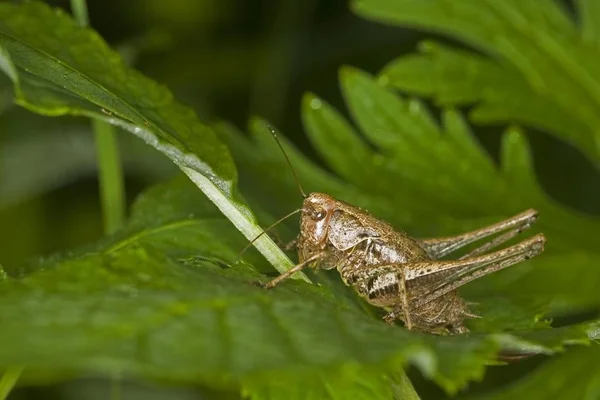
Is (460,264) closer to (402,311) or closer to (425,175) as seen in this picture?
(402,311)

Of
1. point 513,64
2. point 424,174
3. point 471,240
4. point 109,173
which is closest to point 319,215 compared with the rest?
point 471,240

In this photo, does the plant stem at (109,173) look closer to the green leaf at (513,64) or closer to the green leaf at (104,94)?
the green leaf at (104,94)

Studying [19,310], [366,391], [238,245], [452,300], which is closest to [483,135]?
[452,300]

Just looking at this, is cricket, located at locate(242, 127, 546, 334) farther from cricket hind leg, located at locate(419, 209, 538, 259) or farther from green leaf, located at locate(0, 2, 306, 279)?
green leaf, located at locate(0, 2, 306, 279)

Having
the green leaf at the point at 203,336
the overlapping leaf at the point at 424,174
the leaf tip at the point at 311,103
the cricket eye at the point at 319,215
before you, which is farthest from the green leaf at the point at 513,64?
the green leaf at the point at 203,336

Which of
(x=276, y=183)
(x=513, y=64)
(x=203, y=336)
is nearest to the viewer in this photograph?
(x=203, y=336)

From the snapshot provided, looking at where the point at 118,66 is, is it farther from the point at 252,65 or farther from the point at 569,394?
the point at 252,65

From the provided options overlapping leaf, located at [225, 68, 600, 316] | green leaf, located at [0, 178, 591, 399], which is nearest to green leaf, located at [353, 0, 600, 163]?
overlapping leaf, located at [225, 68, 600, 316]
